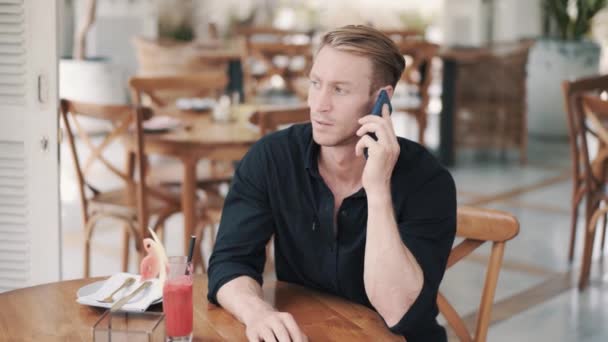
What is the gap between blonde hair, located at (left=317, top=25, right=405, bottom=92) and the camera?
170 centimetres

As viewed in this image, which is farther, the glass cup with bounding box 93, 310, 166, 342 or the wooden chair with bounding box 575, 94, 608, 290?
the wooden chair with bounding box 575, 94, 608, 290

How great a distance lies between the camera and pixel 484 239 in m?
1.86

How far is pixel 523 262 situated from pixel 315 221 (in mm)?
2698

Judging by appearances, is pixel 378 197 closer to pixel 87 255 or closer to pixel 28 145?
pixel 28 145

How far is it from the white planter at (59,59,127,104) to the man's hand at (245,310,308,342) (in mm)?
5988

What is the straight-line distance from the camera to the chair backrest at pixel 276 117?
3.15 meters

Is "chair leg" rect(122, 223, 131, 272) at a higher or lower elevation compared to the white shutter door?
lower

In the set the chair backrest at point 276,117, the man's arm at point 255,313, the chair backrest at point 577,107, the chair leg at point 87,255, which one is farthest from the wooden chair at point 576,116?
the man's arm at point 255,313

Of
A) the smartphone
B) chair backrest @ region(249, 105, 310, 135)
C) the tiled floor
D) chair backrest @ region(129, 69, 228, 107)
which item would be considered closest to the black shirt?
the smartphone

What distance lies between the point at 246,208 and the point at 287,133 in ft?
0.69

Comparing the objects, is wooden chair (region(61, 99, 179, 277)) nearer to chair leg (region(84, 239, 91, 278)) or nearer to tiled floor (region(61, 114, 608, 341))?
chair leg (region(84, 239, 91, 278))

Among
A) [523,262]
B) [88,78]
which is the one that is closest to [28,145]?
[523,262]

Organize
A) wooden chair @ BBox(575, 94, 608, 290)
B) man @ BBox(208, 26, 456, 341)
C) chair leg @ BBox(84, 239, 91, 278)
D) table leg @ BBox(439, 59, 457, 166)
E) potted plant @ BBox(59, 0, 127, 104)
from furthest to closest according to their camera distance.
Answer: potted plant @ BBox(59, 0, 127, 104) < table leg @ BBox(439, 59, 457, 166) < wooden chair @ BBox(575, 94, 608, 290) < chair leg @ BBox(84, 239, 91, 278) < man @ BBox(208, 26, 456, 341)

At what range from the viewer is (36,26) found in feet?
7.74
